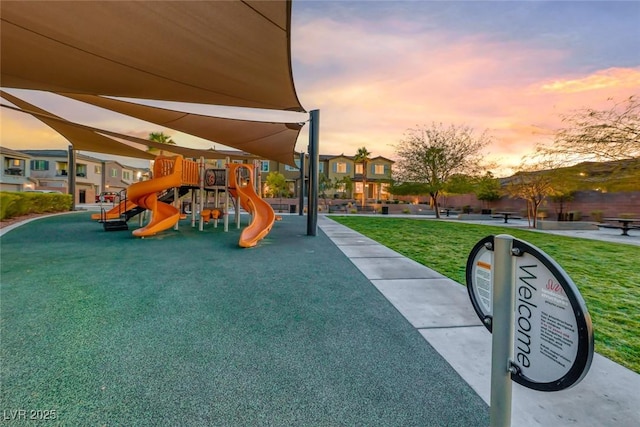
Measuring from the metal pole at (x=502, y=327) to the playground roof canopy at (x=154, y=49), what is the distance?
2793 mm

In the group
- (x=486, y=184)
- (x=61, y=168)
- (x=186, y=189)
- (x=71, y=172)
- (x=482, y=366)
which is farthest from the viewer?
(x=61, y=168)

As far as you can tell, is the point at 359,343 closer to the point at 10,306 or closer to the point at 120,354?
the point at 120,354

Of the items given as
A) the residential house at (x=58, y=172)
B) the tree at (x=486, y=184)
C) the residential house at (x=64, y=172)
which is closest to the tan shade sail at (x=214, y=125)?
the tree at (x=486, y=184)

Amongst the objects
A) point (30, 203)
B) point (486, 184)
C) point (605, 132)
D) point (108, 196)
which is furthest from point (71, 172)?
point (486, 184)

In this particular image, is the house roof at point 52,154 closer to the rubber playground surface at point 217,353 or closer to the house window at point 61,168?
the house window at point 61,168

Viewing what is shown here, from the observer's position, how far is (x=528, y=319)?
0.99 meters

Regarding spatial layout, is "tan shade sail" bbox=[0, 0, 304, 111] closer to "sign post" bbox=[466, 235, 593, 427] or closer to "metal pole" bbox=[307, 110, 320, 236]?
"sign post" bbox=[466, 235, 593, 427]

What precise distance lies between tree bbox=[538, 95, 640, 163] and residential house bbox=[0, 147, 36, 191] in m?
43.8

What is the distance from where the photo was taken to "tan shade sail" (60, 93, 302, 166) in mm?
7492

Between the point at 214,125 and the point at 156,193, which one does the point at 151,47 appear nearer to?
the point at 214,125

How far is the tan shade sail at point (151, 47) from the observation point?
111 inches

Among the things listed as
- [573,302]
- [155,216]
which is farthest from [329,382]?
[155,216]

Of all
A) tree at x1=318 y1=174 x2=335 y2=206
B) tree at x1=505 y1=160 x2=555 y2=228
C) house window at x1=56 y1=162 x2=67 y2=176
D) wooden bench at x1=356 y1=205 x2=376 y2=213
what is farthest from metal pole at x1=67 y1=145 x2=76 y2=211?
house window at x1=56 y1=162 x2=67 y2=176

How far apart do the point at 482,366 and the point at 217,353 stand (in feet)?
6.75
